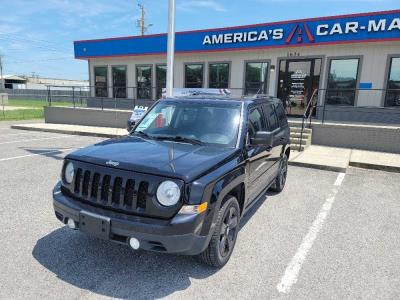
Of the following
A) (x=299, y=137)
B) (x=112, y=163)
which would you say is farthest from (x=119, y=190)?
(x=299, y=137)

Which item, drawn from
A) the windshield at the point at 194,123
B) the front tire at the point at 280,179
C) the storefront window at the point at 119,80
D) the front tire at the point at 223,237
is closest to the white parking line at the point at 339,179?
the front tire at the point at 280,179

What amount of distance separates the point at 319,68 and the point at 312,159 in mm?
6049

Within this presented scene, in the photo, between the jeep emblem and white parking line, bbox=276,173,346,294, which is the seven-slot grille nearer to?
the jeep emblem

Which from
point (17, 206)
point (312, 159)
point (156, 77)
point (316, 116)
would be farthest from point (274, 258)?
point (156, 77)

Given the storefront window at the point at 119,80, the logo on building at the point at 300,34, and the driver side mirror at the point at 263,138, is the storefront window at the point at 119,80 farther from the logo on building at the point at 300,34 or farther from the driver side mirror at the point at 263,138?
the driver side mirror at the point at 263,138

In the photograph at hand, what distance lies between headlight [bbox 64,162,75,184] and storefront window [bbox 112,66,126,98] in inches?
638

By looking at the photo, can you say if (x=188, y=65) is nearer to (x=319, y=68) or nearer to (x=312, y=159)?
(x=319, y=68)

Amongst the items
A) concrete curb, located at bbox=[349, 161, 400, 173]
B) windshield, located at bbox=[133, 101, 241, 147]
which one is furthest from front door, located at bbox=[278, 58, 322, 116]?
windshield, located at bbox=[133, 101, 241, 147]

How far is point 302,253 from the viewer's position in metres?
3.80

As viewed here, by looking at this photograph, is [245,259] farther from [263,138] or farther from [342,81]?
[342,81]

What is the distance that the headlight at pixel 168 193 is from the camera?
9.21 feet

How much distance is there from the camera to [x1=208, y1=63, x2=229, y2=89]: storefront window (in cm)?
1548

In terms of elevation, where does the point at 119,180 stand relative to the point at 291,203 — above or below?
above

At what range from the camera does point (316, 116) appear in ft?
44.7
